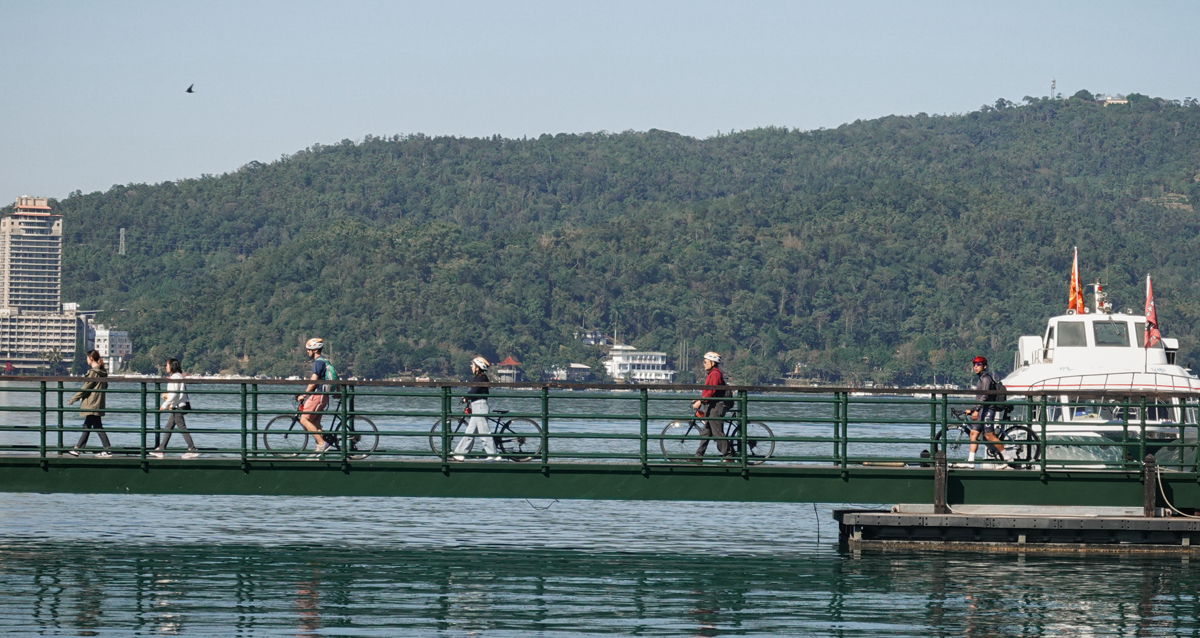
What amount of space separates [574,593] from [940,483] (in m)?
5.03

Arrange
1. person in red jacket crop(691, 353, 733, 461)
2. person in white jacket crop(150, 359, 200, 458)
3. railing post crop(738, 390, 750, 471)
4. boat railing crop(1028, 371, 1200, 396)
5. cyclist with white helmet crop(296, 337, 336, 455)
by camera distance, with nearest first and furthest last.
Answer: railing post crop(738, 390, 750, 471), person in red jacket crop(691, 353, 733, 461), cyclist with white helmet crop(296, 337, 336, 455), person in white jacket crop(150, 359, 200, 458), boat railing crop(1028, 371, 1200, 396)

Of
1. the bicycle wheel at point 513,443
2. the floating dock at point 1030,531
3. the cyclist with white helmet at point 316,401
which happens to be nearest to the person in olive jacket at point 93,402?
the cyclist with white helmet at point 316,401

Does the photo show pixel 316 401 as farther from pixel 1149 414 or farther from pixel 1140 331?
pixel 1140 331

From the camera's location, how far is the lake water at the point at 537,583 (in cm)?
1603

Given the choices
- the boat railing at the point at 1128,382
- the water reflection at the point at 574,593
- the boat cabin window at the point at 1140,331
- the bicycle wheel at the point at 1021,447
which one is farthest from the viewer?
the boat cabin window at the point at 1140,331

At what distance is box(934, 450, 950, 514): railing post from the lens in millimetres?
19172

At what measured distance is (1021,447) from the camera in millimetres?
23562

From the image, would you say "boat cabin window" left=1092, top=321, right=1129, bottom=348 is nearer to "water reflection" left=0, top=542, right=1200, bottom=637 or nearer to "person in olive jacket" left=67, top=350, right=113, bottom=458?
"water reflection" left=0, top=542, right=1200, bottom=637

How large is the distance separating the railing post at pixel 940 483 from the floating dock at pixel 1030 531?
0.15m

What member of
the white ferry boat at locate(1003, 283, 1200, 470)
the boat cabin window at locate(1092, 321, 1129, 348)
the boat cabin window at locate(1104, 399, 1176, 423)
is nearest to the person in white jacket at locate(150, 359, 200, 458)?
the white ferry boat at locate(1003, 283, 1200, 470)

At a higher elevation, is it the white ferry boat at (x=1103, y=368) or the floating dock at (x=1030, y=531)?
the white ferry boat at (x=1103, y=368)

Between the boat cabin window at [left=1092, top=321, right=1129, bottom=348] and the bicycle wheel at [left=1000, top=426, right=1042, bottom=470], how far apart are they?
6.94 m

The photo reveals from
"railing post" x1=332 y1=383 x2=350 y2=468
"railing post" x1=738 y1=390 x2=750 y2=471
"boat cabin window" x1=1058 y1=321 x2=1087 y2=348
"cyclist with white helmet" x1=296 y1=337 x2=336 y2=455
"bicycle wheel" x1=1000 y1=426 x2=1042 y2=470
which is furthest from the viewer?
"boat cabin window" x1=1058 y1=321 x2=1087 y2=348

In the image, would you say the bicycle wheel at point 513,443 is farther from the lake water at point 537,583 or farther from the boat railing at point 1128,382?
the boat railing at point 1128,382
